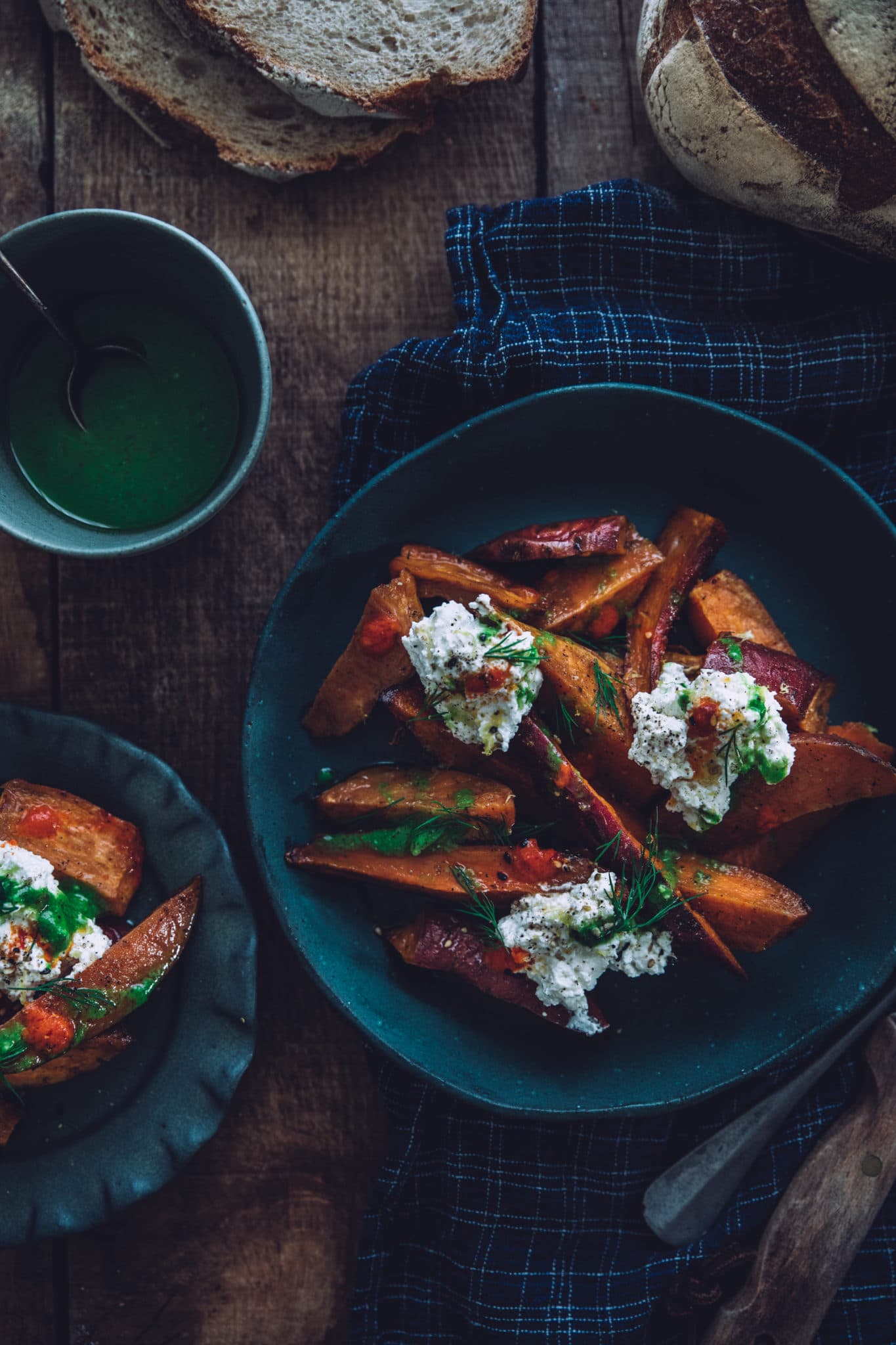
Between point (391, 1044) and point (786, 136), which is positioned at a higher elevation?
point (786, 136)

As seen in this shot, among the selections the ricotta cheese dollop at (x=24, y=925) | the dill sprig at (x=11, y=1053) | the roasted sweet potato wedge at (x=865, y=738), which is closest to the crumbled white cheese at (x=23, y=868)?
the ricotta cheese dollop at (x=24, y=925)

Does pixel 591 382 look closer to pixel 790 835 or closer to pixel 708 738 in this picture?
pixel 708 738

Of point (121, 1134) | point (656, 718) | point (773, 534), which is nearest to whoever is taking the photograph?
point (656, 718)

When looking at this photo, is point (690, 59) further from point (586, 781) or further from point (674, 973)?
point (674, 973)

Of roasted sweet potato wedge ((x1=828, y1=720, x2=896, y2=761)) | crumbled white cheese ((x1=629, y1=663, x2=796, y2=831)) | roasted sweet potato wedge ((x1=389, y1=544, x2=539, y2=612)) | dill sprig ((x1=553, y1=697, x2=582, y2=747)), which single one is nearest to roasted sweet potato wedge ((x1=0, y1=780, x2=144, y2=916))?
roasted sweet potato wedge ((x1=389, y1=544, x2=539, y2=612))

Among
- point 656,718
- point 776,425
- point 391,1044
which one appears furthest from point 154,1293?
point 776,425

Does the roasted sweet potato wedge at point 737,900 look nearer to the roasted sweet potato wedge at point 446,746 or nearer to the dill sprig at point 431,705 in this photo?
the roasted sweet potato wedge at point 446,746
